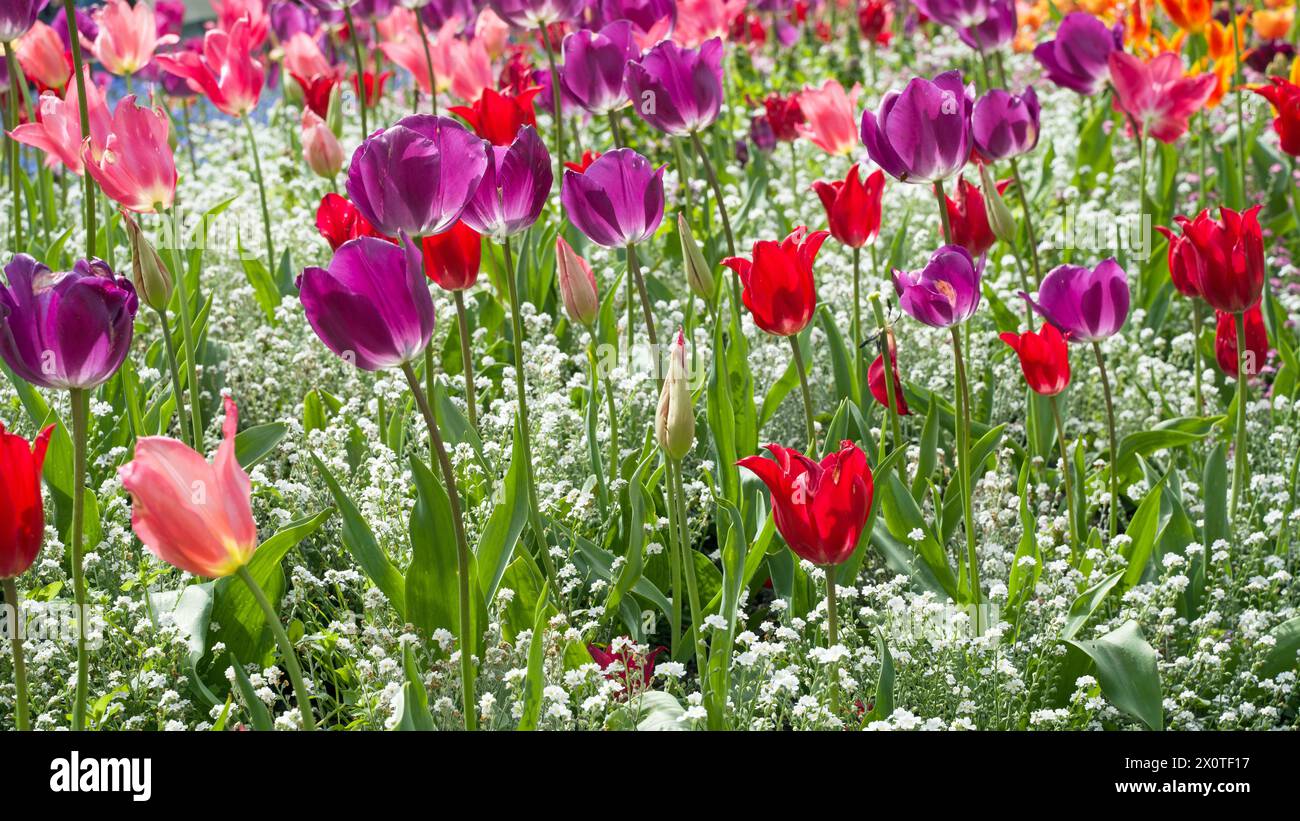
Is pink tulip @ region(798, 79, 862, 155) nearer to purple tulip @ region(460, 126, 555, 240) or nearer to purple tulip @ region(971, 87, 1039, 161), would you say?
purple tulip @ region(971, 87, 1039, 161)

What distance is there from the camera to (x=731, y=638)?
1.99m

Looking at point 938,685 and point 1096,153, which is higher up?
point 1096,153

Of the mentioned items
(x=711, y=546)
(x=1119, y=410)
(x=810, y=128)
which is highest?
(x=810, y=128)

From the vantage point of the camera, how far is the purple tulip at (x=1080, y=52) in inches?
124

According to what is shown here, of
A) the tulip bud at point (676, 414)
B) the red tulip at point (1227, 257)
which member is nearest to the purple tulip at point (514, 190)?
the tulip bud at point (676, 414)

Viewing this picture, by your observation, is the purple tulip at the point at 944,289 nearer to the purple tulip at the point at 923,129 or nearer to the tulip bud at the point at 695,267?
the purple tulip at the point at 923,129

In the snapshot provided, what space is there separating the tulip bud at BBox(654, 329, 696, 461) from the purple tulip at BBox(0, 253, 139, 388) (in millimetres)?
703

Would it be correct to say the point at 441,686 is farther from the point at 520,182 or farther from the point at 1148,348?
the point at 1148,348
